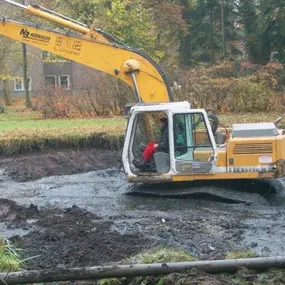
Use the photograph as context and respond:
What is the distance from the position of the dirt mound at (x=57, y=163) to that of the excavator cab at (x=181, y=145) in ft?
12.9

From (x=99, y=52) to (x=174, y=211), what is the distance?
3.71 metres

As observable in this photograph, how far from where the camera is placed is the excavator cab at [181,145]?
10.8 meters

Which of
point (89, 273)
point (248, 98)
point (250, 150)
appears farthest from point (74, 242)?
point (248, 98)

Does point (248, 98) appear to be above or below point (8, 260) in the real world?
above

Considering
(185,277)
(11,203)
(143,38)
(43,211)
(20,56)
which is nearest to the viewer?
(185,277)

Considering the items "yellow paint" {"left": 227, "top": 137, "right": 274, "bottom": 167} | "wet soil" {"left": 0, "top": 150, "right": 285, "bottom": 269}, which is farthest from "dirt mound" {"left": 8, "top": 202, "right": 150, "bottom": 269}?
"yellow paint" {"left": 227, "top": 137, "right": 274, "bottom": 167}

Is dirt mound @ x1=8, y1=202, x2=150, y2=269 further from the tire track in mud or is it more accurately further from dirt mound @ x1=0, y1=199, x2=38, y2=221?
dirt mound @ x1=0, y1=199, x2=38, y2=221

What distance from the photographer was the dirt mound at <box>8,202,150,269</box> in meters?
6.80

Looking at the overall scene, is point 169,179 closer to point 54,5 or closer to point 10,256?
point 10,256

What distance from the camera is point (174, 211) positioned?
34.2ft

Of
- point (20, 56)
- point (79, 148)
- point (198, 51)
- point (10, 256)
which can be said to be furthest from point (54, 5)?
point (10, 256)

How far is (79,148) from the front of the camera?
16.8 meters

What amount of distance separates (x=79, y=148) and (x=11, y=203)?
5.80 m

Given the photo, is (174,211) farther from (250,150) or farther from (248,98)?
(248,98)
